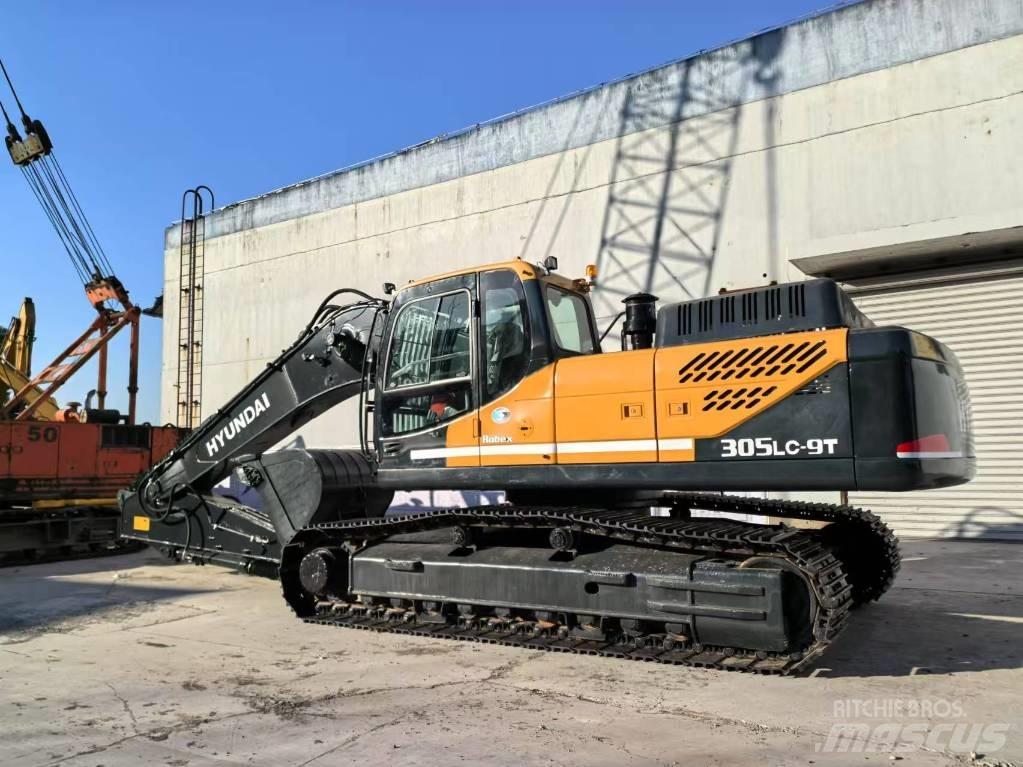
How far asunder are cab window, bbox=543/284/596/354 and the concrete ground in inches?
88.9

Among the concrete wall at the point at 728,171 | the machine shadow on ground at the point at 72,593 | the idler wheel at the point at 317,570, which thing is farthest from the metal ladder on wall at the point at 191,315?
the idler wheel at the point at 317,570

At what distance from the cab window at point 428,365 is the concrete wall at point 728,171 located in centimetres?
801

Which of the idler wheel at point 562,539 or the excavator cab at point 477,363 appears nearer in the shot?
the idler wheel at point 562,539

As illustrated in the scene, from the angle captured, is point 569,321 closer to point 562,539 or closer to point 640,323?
point 640,323

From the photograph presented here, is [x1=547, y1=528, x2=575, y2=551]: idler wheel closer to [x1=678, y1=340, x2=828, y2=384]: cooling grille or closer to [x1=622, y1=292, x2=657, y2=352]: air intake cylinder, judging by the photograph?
[x1=678, y1=340, x2=828, y2=384]: cooling grille

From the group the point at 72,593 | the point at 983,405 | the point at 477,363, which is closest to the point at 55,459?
the point at 72,593

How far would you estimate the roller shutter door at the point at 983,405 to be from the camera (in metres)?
11.0

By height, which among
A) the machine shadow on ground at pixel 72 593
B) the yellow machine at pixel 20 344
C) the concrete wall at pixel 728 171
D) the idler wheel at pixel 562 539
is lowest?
the machine shadow on ground at pixel 72 593

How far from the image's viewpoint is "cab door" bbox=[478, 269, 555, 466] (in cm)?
523

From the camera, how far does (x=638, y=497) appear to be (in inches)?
235

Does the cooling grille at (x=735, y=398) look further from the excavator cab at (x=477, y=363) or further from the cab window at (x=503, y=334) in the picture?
the cab window at (x=503, y=334)

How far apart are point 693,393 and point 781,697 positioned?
1.82 metres

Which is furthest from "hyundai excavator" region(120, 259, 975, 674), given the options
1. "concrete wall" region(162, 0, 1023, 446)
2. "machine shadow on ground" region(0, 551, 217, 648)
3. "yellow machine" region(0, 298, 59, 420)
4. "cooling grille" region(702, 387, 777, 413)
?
"yellow machine" region(0, 298, 59, 420)

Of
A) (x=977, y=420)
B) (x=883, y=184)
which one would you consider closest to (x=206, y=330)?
(x=883, y=184)
